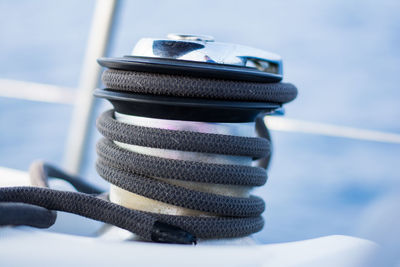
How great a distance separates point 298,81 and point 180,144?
5427mm

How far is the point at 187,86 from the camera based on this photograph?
520 millimetres

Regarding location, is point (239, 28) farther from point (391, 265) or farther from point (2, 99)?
point (391, 265)

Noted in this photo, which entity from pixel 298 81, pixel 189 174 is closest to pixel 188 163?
pixel 189 174

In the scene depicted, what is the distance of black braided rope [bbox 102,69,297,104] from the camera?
521 millimetres

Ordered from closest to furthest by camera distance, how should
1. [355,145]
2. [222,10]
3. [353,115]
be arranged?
[355,145]
[353,115]
[222,10]

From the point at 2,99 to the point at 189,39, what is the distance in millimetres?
4095

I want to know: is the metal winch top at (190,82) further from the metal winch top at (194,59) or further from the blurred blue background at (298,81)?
the blurred blue background at (298,81)

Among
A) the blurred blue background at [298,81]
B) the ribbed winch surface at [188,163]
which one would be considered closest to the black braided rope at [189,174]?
the ribbed winch surface at [188,163]

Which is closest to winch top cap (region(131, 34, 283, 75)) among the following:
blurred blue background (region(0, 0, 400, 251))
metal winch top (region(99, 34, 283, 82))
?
metal winch top (region(99, 34, 283, 82))

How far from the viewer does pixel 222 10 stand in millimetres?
9273

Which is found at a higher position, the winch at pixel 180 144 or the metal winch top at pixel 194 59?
the metal winch top at pixel 194 59

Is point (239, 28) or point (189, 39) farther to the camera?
point (239, 28)

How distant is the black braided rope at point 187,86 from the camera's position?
521mm

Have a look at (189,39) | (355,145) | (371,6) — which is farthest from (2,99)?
(371,6)
